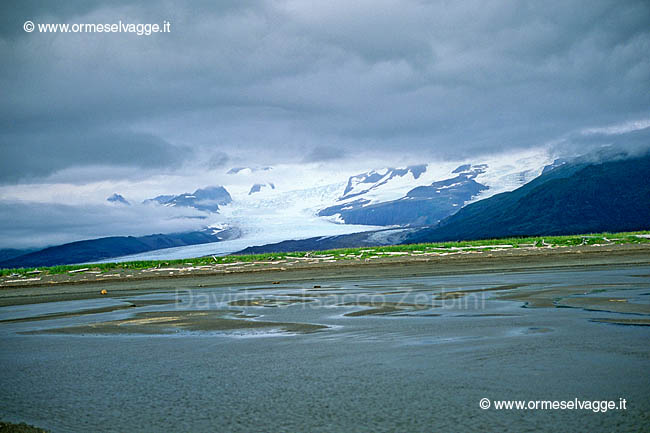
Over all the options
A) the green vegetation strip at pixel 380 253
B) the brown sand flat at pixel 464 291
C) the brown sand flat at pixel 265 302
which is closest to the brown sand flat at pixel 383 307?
the brown sand flat at pixel 464 291

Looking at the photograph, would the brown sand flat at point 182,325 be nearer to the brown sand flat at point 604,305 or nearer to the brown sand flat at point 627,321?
the brown sand flat at point 627,321

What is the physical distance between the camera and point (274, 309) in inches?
712

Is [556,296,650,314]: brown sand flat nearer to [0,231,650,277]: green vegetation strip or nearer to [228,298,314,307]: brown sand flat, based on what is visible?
[228,298,314,307]: brown sand flat

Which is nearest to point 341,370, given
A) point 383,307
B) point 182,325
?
point 182,325

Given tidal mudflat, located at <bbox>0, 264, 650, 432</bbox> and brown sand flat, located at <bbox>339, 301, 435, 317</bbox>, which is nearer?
tidal mudflat, located at <bbox>0, 264, 650, 432</bbox>

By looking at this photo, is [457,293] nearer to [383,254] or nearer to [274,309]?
[274,309]

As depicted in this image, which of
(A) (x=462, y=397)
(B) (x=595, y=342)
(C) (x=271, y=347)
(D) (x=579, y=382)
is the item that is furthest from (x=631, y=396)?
(C) (x=271, y=347)

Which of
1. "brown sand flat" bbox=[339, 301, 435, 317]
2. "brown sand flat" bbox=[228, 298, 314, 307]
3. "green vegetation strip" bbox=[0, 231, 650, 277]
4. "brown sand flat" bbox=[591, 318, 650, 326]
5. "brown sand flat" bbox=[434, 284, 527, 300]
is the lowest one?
"brown sand flat" bbox=[434, 284, 527, 300]

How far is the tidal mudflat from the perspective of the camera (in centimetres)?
611

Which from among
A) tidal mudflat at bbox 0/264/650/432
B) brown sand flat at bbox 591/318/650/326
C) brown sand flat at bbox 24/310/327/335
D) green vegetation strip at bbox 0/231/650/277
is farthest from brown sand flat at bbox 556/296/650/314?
green vegetation strip at bbox 0/231/650/277

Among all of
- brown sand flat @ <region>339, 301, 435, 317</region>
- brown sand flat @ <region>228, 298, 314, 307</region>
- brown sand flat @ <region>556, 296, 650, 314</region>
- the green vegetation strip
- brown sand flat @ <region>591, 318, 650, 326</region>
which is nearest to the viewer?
brown sand flat @ <region>591, 318, 650, 326</region>

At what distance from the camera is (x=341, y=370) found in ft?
27.6

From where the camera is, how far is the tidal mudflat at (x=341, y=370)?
6109mm

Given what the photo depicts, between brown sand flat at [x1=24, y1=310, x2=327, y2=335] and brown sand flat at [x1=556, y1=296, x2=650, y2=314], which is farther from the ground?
brown sand flat at [x1=24, y1=310, x2=327, y2=335]
